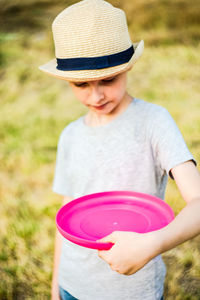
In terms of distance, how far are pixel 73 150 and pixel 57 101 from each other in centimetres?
562

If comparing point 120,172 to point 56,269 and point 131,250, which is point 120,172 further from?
point 56,269

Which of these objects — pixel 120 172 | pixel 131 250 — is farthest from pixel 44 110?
pixel 131 250

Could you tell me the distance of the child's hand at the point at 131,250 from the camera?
3.38ft

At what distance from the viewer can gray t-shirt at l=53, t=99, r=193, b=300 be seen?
1.51m

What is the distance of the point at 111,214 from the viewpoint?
1.45 metres

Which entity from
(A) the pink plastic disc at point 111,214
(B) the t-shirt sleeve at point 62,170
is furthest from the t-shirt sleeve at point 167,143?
(B) the t-shirt sleeve at point 62,170

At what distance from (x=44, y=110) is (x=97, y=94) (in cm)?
541

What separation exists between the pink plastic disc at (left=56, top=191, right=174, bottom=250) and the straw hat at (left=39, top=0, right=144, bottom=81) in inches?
21.4

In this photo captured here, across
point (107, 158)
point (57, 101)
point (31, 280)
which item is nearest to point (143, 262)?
point (107, 158)

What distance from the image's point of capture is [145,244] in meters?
1.03

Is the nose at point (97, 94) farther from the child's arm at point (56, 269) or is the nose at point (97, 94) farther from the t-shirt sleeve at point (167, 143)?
the child's arm at point (56, 269)

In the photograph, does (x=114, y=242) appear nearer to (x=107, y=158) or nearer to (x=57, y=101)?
(x=107, y=158)

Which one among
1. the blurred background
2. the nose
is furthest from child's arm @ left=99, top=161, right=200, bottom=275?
the blurred background

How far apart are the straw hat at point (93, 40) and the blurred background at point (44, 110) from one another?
6.26ft
